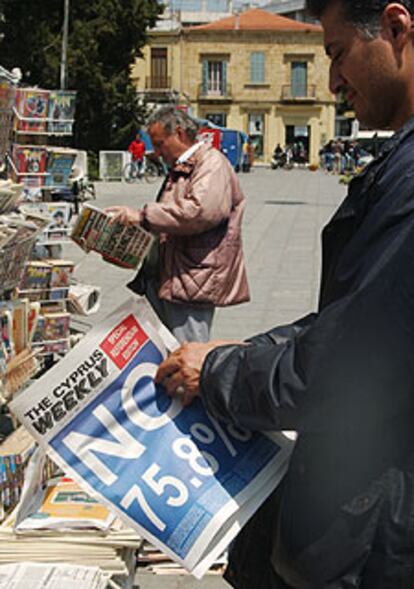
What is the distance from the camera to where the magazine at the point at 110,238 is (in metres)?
4.43

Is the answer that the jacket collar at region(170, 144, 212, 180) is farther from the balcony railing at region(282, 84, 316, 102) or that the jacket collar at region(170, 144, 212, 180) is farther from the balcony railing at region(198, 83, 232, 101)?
the balcony railing at region(282, 84, 316, 102)

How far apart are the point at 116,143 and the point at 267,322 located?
82.7 feet

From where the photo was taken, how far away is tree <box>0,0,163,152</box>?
29109 mm

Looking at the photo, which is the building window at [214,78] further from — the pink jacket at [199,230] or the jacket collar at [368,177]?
the jacket collar at [368,177]

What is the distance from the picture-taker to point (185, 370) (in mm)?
1958

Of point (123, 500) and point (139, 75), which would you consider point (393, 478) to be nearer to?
point (123, 500)

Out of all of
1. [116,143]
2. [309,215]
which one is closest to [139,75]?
[116,143]

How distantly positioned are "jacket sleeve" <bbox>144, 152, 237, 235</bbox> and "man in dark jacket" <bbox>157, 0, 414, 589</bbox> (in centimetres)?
286

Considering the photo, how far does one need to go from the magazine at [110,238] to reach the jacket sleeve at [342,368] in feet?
8.85

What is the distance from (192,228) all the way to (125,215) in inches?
13.3

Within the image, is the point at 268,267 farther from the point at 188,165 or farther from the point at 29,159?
the point at 188,165

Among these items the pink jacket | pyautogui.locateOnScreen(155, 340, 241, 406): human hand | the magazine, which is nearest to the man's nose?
pyautogui.locateOnScreen(155, 340, 241, 406): human hand

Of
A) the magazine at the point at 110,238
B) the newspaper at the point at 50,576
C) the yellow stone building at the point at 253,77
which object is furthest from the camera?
the yellow stone building at the point at 253,77

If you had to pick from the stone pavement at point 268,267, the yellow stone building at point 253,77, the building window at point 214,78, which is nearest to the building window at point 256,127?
the yellow stone building at point 253,77
